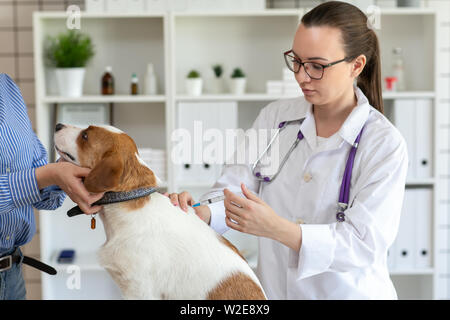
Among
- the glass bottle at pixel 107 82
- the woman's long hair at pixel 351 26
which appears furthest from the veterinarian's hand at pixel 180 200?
the glass bottle at pixel 107 82

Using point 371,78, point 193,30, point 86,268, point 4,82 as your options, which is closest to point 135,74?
point 193,30

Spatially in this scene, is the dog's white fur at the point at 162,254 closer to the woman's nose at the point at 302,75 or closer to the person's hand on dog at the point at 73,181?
the person's hand on dog at the point at 73,181

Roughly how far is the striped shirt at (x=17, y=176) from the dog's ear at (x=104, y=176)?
204 millimetres

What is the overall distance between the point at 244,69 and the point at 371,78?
154 centimetres

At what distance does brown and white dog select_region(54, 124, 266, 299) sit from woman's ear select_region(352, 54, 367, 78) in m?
0.44

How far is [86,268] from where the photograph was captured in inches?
93.7

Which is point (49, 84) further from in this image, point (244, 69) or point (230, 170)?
point (230, 170)

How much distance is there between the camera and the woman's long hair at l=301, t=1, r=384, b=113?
999mm

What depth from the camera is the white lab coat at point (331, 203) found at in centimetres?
94

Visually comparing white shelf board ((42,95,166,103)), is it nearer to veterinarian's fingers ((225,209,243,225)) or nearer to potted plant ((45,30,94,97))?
potted plant ((45,30,94,97))

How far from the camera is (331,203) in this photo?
1.06 meters

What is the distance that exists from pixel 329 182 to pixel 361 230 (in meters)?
0.15
